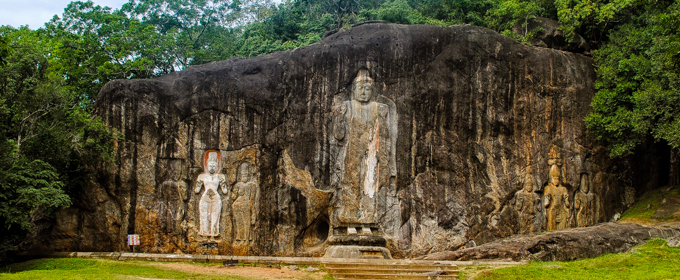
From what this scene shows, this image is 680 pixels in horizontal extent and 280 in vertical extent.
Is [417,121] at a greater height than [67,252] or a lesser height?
greater

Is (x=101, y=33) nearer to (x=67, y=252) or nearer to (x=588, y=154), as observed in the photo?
(x=67, y=252)

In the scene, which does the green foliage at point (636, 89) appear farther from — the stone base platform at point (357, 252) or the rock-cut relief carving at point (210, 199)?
the rock-cut relief carving at point (210, 199)

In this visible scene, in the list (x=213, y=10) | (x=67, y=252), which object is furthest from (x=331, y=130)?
(x=213, y=10)

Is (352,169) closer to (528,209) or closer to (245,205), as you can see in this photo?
(245,205)

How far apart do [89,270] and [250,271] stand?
354 centimetres

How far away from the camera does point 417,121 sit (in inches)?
Result: 805

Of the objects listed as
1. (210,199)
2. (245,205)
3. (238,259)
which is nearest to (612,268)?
(238,259)

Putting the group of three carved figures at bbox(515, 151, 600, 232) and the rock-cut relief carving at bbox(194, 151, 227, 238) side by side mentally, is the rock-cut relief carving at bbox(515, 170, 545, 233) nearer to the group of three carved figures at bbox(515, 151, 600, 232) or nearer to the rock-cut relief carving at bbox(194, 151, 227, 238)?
the group of three carved figures at bbox(515, 151, 600, 232)

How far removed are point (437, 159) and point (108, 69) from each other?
40.0ft

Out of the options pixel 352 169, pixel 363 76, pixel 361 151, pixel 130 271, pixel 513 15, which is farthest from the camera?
pixel 513 15

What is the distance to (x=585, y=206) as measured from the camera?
21109 millimetres

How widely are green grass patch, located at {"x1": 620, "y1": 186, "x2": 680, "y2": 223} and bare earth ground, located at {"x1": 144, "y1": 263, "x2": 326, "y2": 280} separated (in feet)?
34.0

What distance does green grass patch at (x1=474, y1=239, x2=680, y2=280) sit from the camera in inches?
593

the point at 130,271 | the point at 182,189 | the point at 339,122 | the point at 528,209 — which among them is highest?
the point at 339,122
